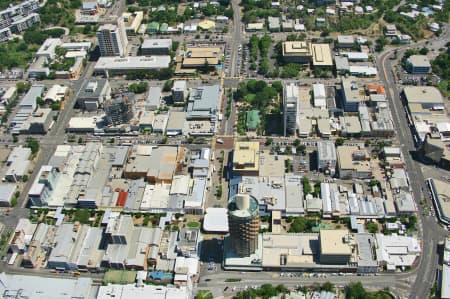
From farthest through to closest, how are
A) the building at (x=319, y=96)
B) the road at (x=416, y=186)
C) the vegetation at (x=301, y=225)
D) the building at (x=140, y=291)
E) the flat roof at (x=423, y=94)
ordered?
the building at (x=319, y=96)
the flat roof at (x=423, y=94)
the vegetation at (x=301, y=225)
the road at (x=416, y=186)
the building at (x=140, y=291)

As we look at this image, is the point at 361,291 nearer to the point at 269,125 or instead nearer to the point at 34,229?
the point at 269,125

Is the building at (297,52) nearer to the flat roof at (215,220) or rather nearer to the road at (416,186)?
the road at (416,186)

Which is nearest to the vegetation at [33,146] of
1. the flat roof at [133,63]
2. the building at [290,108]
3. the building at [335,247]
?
the flat roof at [133,63]

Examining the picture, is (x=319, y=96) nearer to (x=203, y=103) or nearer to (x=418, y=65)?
(x=203, y=103)

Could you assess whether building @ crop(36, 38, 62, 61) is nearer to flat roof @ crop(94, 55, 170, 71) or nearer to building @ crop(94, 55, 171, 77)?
flat roof @ crop(94, 55, 170, 71)

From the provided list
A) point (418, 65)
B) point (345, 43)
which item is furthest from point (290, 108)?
point (345, 43)

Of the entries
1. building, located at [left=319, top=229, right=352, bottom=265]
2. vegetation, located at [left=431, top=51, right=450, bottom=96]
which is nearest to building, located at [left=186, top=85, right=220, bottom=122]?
building, located at [left=319, top=229, right=352, bottom=265]

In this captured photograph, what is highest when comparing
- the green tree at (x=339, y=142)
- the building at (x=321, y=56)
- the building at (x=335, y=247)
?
the building at (x=321, y=56)

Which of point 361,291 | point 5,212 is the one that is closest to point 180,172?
point 5,212
